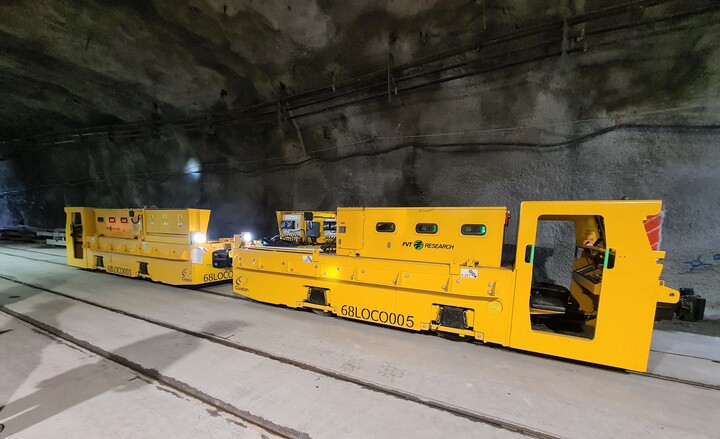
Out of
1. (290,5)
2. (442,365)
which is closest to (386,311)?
(442,365)

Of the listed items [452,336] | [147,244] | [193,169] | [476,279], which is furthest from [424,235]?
[193,169]

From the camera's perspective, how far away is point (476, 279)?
3.75 meters

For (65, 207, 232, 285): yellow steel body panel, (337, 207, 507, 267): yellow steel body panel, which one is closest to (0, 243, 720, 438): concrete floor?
(337, 207, 507, 267): yellow steel body panel

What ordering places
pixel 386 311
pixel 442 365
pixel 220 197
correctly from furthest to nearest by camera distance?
1. pixel 220 197
2. pixel 386 311
3. pixel 442 365

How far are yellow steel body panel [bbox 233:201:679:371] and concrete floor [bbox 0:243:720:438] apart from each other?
31 centimetres

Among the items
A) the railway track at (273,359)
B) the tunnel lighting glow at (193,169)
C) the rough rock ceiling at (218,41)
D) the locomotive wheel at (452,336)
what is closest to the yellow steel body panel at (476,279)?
the locomotive wheel at (452,336)

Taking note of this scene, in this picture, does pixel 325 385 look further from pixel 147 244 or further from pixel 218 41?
pixel 218 41

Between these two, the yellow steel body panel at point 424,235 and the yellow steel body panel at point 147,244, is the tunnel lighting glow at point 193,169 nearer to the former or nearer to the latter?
the yellow steel body panel at point 147,244

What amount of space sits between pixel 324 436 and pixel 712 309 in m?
7.06

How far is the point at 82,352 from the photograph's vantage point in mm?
3572

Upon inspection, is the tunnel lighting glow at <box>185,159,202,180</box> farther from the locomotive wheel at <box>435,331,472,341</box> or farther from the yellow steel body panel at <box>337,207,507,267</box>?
the locomotive wheel at <box>435,331,472,341</box>

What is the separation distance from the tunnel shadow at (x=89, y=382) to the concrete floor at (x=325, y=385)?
16mm

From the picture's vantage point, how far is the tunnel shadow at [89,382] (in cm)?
245

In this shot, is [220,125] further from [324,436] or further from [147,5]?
[324,436]
